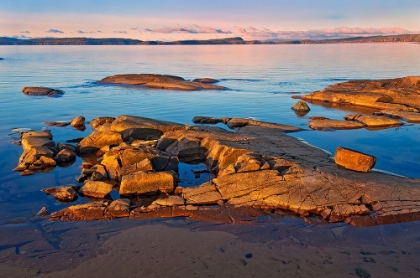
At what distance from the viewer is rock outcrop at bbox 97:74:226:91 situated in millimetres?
47906

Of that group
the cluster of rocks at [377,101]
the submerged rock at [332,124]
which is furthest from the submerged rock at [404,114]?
the submerged rock at [332,124]

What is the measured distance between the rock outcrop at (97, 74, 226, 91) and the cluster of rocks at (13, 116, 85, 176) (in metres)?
27.6

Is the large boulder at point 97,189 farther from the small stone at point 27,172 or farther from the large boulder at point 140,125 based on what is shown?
the large boulder at point 140,125

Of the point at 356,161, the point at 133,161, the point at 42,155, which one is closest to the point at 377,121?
the point at 356,161

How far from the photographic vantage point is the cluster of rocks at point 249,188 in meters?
13.1

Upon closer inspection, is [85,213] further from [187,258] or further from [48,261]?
[187,258]

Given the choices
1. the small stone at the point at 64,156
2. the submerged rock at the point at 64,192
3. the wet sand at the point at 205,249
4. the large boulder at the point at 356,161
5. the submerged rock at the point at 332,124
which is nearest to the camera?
the wet sand at the point at 205,249

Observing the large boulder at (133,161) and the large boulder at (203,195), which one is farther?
the large boulder at (133,161)

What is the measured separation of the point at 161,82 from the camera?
49.4m

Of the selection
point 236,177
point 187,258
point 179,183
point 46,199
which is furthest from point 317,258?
point 46,199

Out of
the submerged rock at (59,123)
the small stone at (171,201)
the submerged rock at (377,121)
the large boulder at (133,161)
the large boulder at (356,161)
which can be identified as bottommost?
the submerged rock at (59,123)

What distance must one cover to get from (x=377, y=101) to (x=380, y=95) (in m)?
0.76

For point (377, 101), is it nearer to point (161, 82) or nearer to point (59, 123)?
point (161, 82)

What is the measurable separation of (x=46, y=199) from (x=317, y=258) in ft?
33.6
